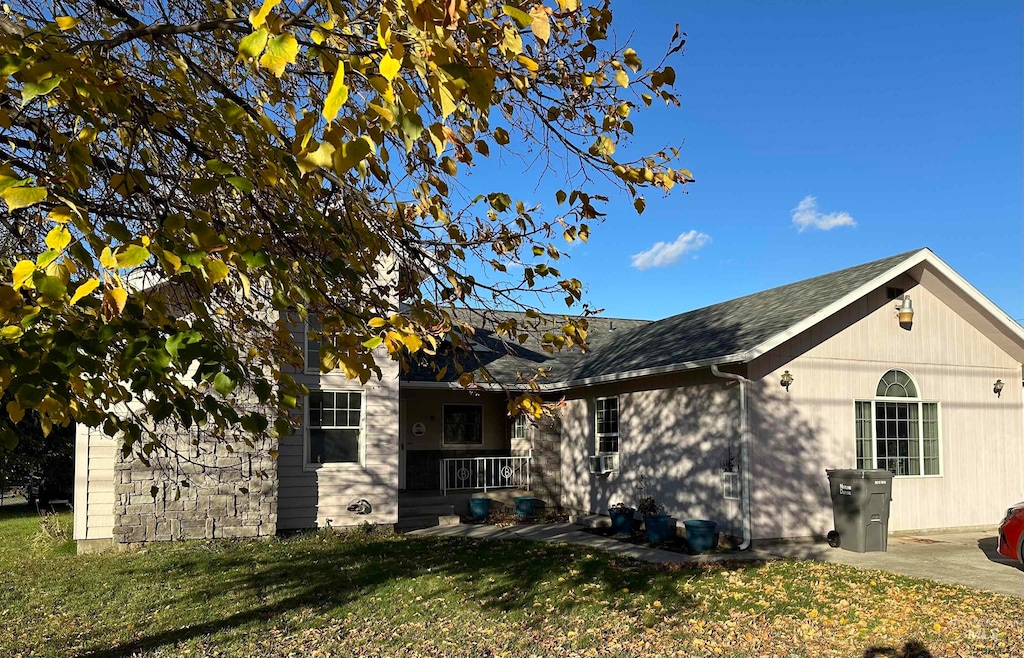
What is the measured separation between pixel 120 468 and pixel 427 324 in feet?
32.3

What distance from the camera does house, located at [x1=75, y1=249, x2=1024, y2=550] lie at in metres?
12.1

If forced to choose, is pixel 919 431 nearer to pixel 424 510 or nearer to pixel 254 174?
pixel 424 510

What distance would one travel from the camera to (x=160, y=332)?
3.20 m

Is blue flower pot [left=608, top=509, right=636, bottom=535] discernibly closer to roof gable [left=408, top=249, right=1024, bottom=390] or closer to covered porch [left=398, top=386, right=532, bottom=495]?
roof gable [left=408, top=249, right=1024, bottom=390]

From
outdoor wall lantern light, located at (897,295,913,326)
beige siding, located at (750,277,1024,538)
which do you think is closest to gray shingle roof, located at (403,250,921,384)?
beige siding, located at (750,277,1024,538)

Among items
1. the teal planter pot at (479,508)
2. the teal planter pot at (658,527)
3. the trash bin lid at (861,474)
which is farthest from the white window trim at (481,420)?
the trash bin lid at (861,474)

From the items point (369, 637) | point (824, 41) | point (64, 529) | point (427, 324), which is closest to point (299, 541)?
point (64, 529)

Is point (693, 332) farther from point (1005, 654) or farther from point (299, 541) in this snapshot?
point (1005, 654)

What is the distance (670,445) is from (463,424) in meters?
→ 7.15

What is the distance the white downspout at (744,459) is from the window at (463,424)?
8753 mm

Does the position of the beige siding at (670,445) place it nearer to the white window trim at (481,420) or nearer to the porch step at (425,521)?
the porch step at (425,521)

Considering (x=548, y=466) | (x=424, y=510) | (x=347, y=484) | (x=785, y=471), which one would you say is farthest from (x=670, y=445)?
(x=347, y=484)

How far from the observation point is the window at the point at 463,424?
19.4 metres

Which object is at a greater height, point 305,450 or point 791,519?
point 305,450
